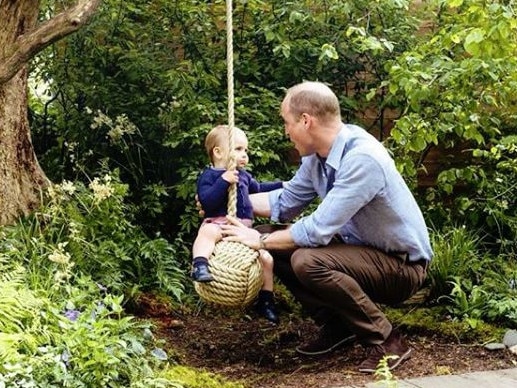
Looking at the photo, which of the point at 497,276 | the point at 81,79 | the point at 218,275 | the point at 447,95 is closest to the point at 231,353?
the point at 218,275

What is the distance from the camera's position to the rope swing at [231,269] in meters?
3.86

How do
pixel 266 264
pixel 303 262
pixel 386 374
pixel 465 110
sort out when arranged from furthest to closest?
1. pixel 465 110
2. pixel 266 264
3. pixel 303 262
4. pixel 386 374

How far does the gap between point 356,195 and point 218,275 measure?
75cm

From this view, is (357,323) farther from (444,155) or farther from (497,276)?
(444,155)

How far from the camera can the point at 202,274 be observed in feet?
12.8

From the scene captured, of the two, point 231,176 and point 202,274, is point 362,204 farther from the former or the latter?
point 202,274

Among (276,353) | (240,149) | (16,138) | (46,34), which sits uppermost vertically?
(46,34)

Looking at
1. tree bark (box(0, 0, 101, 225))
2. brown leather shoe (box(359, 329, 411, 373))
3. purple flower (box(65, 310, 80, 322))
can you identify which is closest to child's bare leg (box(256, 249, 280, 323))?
brown leather shoe (box(359, 329, 411, 373))

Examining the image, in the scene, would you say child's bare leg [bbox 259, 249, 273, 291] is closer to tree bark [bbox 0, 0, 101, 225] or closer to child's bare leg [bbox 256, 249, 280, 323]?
child's bare leg [bbox 256, 249, 280, 323]

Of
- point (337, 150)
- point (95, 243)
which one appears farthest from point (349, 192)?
point (95, 243)

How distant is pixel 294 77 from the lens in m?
6.07

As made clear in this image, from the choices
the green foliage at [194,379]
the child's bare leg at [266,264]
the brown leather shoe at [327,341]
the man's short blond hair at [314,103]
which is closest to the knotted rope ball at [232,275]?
the child's bare leg at [266,264]

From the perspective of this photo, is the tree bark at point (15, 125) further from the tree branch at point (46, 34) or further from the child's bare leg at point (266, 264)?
the child's bare leg at point (266, 264)

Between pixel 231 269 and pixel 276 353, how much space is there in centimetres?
72
